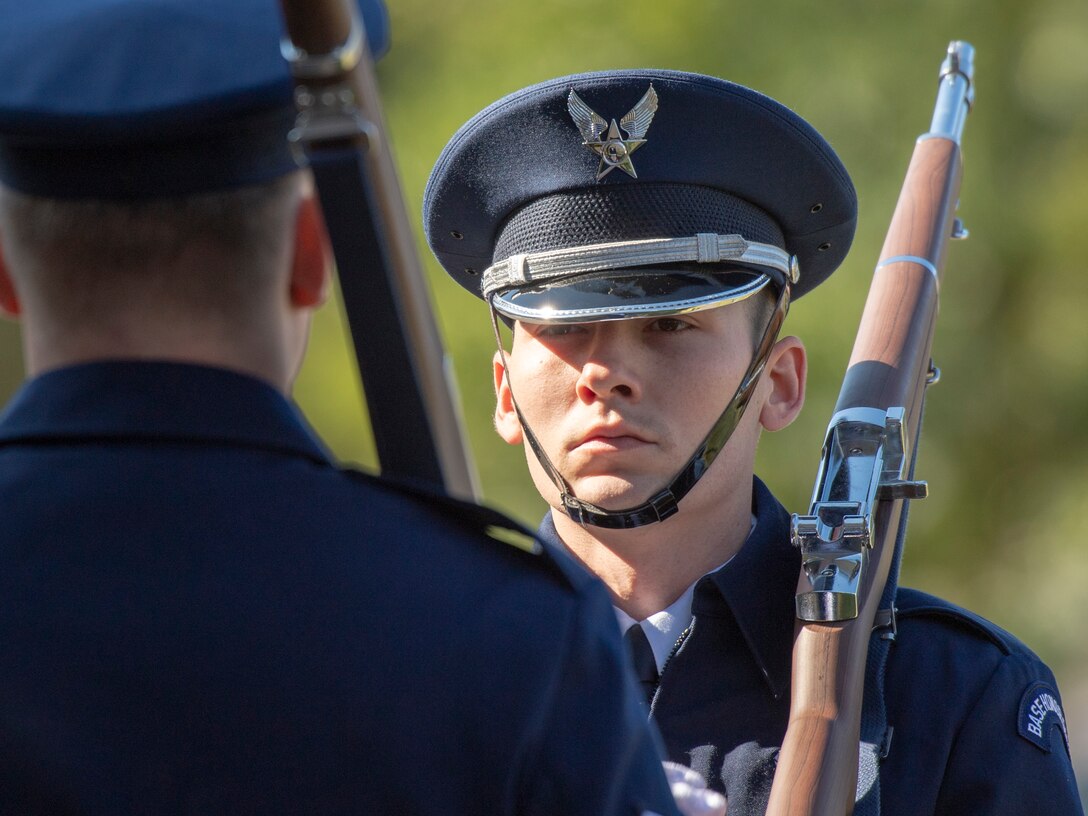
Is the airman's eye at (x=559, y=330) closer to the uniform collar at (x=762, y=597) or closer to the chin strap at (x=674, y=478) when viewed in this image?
the chin strap at (x=674, y=478)

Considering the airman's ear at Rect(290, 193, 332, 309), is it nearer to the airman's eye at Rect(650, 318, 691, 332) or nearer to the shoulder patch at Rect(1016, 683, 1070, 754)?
the airman's eye at Rect(650, 318, 691, 332)

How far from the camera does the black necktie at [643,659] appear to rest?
2.86 meters

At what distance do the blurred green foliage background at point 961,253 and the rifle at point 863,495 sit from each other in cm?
698

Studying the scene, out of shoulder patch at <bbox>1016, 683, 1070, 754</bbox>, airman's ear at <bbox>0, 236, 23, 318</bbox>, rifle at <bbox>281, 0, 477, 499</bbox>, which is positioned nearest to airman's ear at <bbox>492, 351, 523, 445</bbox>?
shoulder patch at <bbox>1016, 683, 1070, 754</bbox>

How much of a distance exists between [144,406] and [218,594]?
0.70ft

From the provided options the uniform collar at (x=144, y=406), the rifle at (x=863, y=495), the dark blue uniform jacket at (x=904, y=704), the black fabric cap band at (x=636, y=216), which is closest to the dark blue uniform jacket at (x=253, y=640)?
the uniform collar at (x=144, y=406)

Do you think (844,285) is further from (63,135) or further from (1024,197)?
(63,135)

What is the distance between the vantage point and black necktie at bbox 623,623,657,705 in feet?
9.37

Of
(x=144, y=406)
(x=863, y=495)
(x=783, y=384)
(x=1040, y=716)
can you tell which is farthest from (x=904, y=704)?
(x=144, y=406)

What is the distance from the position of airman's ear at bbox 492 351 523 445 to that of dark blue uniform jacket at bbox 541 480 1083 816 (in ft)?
1.67

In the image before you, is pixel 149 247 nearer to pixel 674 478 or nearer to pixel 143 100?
pixel 143 100

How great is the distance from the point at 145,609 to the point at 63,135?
0.47 metres

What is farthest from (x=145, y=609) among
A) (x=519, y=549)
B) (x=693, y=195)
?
(x=693, y=195)

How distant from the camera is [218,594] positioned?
61.2 inches
